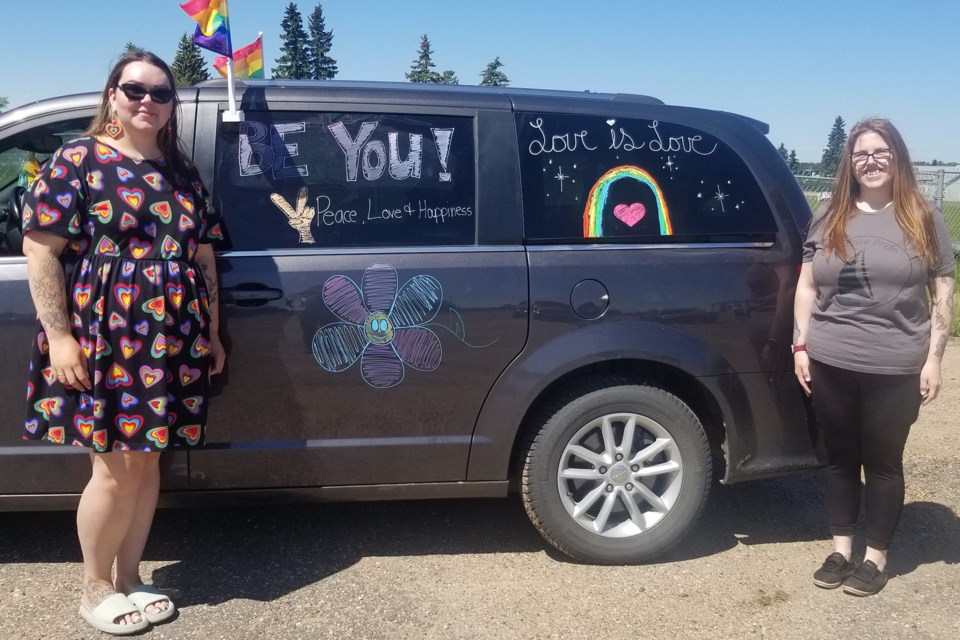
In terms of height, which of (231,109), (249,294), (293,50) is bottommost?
(249,294)

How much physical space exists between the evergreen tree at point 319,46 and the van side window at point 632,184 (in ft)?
193

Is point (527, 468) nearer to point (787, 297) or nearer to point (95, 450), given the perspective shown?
point (787, 297)

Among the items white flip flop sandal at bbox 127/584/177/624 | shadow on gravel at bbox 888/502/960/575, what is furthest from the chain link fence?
white flip flop sandal at bbox 127/584/177/624

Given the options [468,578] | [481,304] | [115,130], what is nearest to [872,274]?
[481,304]

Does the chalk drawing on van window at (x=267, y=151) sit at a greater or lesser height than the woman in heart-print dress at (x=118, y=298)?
greater

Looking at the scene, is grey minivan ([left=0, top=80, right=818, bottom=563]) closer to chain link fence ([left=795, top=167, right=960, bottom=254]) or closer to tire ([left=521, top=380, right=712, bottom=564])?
tire ([left=521, top=380, right=712, bottom=564])

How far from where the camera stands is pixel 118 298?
2.65 m

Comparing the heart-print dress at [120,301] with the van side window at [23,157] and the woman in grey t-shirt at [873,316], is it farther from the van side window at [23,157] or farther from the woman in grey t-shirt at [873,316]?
the woman in grey t-shirt at [873,316]

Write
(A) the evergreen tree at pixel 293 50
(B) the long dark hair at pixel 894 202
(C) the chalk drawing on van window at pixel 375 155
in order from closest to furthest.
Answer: (B) the long dark hair at pixel 894 202 → (C) the chalk drawing on van window at pixel 375 155 → (A) the evergreen tree at pixel 293 50

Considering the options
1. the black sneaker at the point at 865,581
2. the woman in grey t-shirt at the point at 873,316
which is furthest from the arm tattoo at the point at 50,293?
the black sneaker at the point at 865,581

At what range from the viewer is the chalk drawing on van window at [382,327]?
3.04 meters

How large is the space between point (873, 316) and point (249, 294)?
2227mm

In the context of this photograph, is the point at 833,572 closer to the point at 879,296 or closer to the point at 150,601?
the point at 879,296

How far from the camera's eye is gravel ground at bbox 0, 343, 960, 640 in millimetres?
2922
